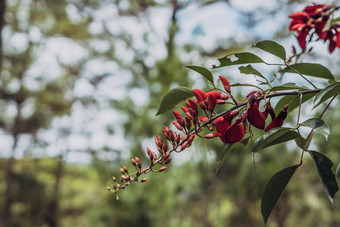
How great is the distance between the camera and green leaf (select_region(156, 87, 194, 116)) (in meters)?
0.41

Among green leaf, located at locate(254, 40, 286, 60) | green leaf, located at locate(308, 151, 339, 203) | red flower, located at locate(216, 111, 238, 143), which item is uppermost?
green leaf, located at locate(254, 40, 286, 60)

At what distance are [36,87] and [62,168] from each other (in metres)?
1.97

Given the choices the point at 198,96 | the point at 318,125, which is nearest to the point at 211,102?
the point at 198,96

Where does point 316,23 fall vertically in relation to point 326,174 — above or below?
above

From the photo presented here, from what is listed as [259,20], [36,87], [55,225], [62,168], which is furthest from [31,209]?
[259,20]

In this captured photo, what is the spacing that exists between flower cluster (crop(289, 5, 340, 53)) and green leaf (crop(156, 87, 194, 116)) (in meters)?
0.15

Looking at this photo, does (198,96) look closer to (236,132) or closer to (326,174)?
(236,132)

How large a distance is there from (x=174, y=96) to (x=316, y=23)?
0.19 meters

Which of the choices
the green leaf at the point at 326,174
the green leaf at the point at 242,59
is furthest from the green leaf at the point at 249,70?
the green leaf at the point at 326,174

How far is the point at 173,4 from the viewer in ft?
15.0

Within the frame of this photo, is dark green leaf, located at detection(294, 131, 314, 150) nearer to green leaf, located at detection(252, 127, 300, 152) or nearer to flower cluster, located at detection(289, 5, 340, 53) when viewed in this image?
green leaf, located at detection(252, 127, 300, 152)

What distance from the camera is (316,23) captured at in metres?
0.42

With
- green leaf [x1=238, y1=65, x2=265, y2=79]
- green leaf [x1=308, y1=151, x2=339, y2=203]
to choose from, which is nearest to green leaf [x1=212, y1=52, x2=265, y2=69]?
green leaf [x1=238, y1=65, x2=265, y2=79]

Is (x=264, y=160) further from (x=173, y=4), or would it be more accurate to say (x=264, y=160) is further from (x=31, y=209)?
(x=31, y=209)
